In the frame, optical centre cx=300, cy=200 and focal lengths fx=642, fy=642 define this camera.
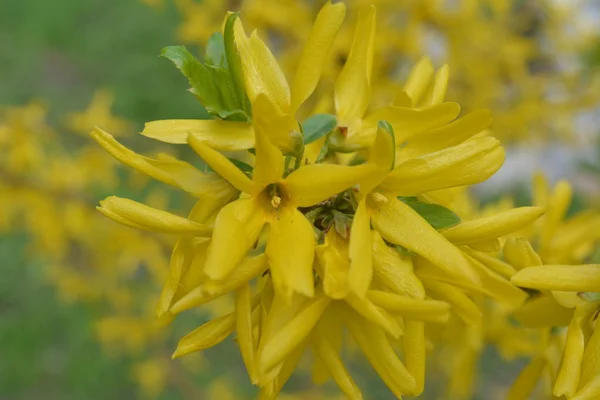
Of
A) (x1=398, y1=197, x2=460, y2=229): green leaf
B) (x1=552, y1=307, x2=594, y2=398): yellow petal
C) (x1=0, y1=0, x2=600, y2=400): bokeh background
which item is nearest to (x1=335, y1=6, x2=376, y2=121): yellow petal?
(x1=398, y1=197, x2=460, y2=229): green leaf

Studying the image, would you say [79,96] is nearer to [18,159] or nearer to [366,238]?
[18,159]

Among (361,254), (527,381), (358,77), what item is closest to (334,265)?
(361,254)

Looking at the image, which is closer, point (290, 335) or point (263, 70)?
point (290, 335)

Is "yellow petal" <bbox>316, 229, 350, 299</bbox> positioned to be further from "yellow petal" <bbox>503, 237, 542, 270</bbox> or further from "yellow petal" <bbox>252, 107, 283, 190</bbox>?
"yellow petal" <bbox>503, 237, 542, 270</bbox>

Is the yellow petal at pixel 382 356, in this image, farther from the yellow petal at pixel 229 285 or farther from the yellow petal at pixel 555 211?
the yellow petal at pixel 555 211

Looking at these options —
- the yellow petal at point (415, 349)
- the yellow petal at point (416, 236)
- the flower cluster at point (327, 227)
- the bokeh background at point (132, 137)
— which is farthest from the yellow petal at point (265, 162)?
the bokeh background at point (132, 137)

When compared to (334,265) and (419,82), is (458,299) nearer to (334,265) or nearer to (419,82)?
(334,265)
